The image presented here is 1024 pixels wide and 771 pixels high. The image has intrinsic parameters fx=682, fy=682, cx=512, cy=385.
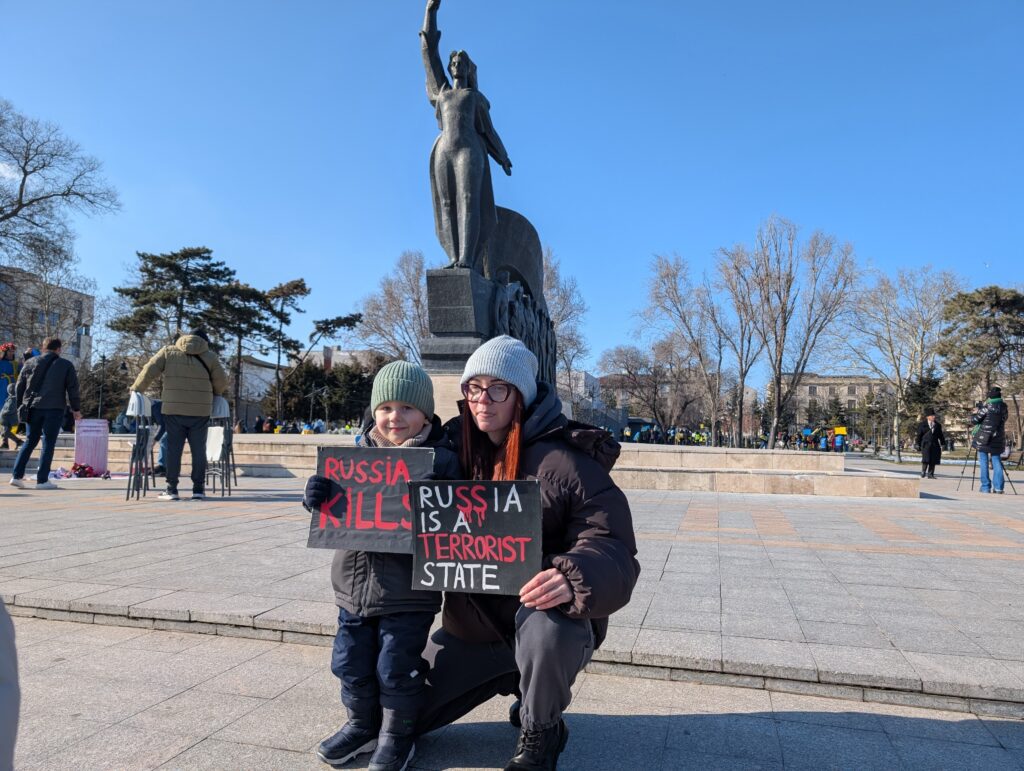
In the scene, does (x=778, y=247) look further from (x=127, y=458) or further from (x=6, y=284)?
(x=6, y=284)

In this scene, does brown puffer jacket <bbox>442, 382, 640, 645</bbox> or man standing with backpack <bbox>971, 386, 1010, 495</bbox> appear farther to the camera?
man standing with backpack <bbox>971, 386, 1010, 495</bbox>

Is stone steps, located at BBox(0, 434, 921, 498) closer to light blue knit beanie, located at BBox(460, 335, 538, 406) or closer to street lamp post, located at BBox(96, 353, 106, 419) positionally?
light blue knit beanie, located at BBox(460, 335, 538, 406)

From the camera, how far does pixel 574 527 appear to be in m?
2.23

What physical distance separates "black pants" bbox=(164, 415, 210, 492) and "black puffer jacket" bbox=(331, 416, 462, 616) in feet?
21.1

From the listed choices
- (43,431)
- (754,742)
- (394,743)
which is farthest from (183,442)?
(754,742)

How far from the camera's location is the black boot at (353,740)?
2.21 m

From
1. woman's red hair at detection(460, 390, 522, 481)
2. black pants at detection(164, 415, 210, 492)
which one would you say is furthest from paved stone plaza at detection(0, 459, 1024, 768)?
black pants at detection(164, 415, 210, 492)

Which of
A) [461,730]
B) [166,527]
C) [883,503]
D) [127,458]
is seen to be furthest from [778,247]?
[461,730]

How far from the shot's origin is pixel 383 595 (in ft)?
7.47

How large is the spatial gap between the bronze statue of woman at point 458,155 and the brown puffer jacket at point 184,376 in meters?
4.21

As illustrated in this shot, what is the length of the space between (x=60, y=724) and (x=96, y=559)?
108 inches

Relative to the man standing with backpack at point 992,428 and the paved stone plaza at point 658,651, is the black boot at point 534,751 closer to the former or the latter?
the paved stone plaza at point 658,651

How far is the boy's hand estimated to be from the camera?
238 cm

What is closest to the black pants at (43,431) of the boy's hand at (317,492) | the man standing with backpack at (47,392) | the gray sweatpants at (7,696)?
the man standing with backpack at (47,392)
